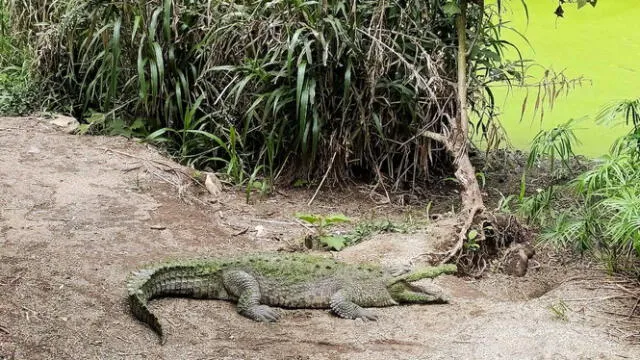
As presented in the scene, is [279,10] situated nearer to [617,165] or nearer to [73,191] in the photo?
[73,191]

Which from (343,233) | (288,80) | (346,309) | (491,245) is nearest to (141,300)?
(346,309)

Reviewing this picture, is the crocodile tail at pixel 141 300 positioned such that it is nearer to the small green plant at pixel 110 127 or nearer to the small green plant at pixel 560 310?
the small green plant at pixel 560 310

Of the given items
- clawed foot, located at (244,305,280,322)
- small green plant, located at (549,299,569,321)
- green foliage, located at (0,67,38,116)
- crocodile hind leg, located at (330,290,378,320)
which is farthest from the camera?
green foliage, located at (0,67,38,116)

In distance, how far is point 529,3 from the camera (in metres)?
11.6

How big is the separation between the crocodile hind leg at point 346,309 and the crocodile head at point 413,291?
0.21m

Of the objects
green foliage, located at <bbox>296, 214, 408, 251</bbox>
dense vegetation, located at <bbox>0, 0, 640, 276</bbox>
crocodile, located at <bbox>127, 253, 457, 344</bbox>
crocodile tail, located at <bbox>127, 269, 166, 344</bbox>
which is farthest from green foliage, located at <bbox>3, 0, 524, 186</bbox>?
crocodile tail, located at <bbox>127, 269, 166, 344</bbox>

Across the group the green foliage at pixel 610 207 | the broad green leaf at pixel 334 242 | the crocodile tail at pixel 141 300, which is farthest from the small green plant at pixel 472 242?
the crocodile tail at pixel 141 300

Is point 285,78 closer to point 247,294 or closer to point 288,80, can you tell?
point 288,80

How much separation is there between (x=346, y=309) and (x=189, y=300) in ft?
2.43

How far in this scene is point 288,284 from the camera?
4.18 m

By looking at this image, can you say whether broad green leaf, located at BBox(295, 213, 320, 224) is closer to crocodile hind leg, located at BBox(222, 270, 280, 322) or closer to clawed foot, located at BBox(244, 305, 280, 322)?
crocodile hind leg, located at BBox(222, 270, 280, 322)

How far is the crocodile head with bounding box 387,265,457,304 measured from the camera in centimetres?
421

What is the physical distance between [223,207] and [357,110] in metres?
1.16

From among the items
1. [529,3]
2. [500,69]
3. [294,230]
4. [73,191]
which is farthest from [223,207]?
[529,3]
